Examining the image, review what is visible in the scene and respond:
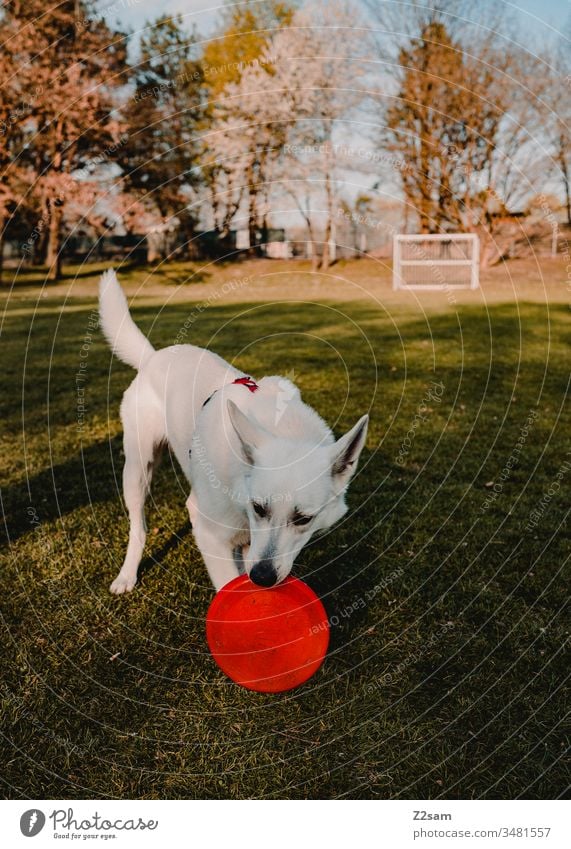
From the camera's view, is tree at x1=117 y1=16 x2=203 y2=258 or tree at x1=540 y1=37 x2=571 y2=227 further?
tree at x1=117 y1=16 x2=203 y2=258

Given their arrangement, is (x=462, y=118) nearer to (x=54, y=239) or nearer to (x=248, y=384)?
(x=248, y=384)

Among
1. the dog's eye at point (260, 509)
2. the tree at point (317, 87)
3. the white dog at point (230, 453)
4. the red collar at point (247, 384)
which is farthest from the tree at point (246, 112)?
the dog's eye at point (260, 509)

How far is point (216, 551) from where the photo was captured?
16.0 ft

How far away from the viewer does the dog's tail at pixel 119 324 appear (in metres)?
6.10

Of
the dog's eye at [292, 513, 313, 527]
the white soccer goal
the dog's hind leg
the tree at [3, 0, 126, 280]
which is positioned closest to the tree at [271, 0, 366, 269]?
the dog's hind leg

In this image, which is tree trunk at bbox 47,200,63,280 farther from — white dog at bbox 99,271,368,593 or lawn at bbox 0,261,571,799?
white dog at bbox 99,271,368,593

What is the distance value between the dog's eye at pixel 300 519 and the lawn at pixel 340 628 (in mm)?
1096

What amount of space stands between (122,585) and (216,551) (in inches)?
45.8

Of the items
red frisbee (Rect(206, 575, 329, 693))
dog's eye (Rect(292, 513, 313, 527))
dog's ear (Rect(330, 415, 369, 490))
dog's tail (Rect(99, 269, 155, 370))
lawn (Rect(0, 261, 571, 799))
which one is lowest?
lawn (Rect(0, 261, 571, 799))

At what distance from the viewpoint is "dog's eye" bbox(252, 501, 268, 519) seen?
4.11 meters

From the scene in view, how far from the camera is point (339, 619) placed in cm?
519

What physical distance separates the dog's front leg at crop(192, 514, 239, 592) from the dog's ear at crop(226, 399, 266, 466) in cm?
70
